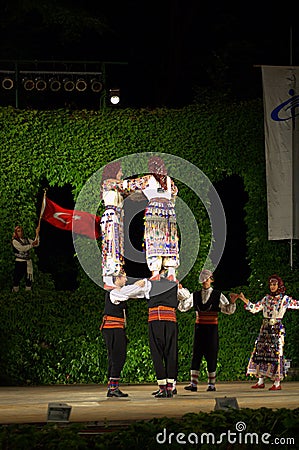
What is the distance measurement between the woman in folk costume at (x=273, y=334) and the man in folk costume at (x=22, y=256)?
368 cm

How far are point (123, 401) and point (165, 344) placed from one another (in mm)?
833

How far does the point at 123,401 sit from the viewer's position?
1170cm

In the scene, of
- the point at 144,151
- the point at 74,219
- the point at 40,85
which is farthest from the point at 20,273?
the point at 40,85

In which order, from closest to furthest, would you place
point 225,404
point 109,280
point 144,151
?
point 225,404 → point 109,280 → point 144,151

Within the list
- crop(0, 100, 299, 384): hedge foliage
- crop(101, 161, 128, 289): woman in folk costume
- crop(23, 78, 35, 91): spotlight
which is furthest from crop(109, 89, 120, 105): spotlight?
crop(101, 161, 128, 289): woman in folk costume

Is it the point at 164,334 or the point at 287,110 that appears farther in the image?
the point at 287,110

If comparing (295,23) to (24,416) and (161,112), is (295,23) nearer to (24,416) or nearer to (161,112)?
(161,112)

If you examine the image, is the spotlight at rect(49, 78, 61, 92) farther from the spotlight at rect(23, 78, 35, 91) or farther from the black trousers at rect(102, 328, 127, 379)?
the black trousers at rect(102, 328, 127, 379)

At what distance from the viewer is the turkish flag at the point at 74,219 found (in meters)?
16.0

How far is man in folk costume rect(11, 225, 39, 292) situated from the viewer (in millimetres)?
15883

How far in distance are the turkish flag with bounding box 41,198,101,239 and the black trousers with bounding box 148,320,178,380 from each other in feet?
13.3

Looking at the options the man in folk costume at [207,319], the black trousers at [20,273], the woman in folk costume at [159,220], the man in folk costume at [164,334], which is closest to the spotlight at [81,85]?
the black trousers at [20,273]

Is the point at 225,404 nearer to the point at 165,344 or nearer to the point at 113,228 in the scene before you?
the point at 165,344

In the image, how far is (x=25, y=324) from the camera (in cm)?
1466
